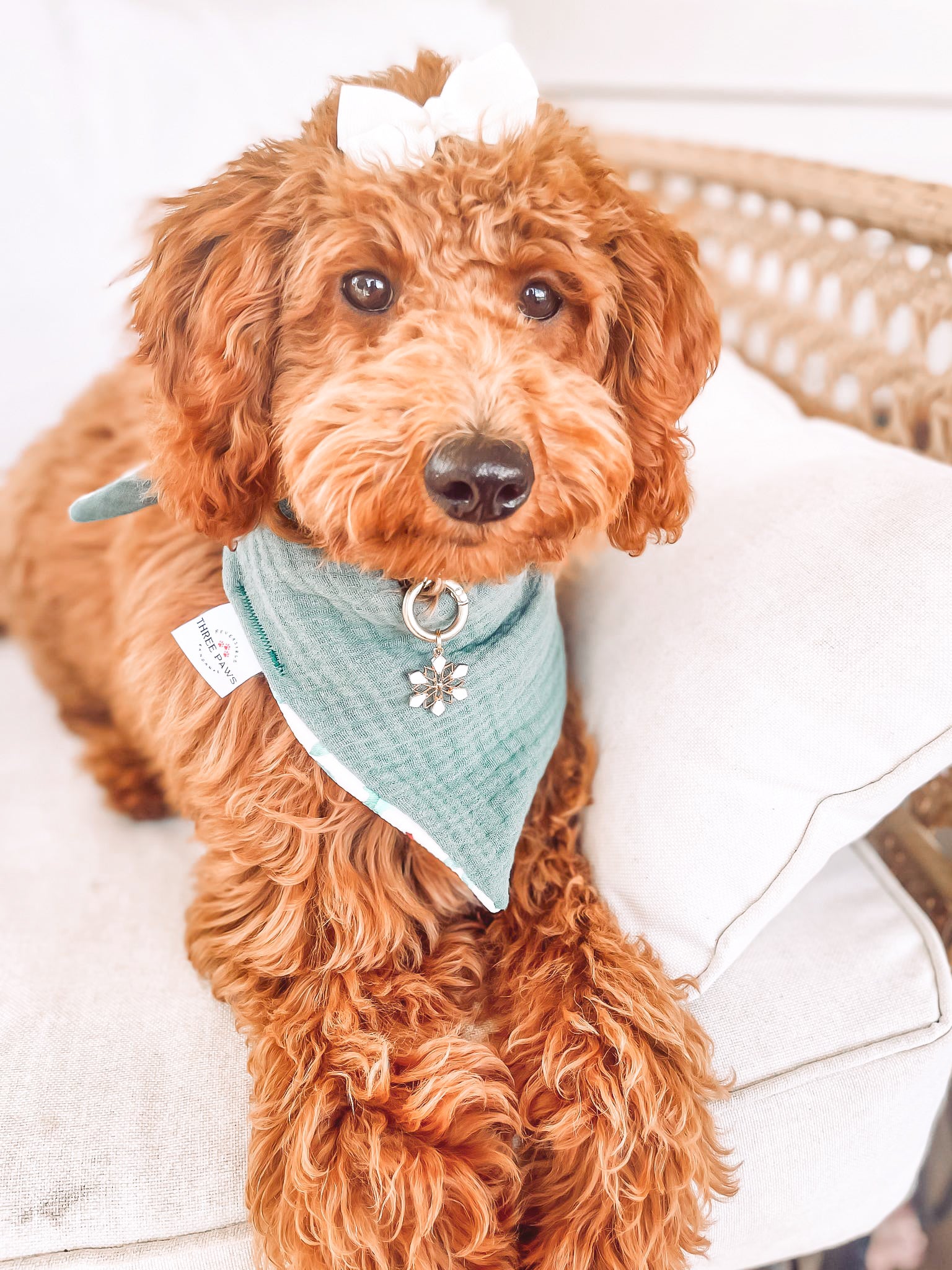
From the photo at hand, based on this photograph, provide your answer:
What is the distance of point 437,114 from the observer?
106cm

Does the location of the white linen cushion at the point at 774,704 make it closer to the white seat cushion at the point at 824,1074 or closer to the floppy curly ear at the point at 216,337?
the white seat cushion at the point at 824,1074

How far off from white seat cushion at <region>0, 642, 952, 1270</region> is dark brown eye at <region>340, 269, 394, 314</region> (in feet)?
3.21

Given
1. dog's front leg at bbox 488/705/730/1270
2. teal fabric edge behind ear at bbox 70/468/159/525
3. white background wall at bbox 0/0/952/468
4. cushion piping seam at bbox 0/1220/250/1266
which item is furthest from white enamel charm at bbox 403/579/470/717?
white background wall at bbox 0/0/952/468

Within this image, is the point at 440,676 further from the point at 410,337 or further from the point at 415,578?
the point at 410,337

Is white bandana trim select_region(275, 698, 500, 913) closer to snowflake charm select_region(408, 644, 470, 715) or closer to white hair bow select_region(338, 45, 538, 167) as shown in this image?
snowflake charm select_region(408, 644, 470, 715)

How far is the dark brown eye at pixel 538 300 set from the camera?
115cm

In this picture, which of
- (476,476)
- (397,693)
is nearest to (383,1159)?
(397,693)

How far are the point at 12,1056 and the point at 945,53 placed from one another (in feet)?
8.11

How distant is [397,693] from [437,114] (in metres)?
0.70

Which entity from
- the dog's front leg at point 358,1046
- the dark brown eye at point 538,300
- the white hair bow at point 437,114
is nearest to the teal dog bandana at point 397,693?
the dog's front leg at point 358,1046

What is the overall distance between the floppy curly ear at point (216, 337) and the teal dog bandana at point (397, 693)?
0.12 meters

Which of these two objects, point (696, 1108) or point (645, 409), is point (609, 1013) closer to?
point (696, 1108)

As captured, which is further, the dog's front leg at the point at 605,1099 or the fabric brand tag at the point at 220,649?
the fabric brand tag at the point at 220,649

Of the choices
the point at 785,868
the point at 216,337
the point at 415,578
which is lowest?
the point at 785,868
